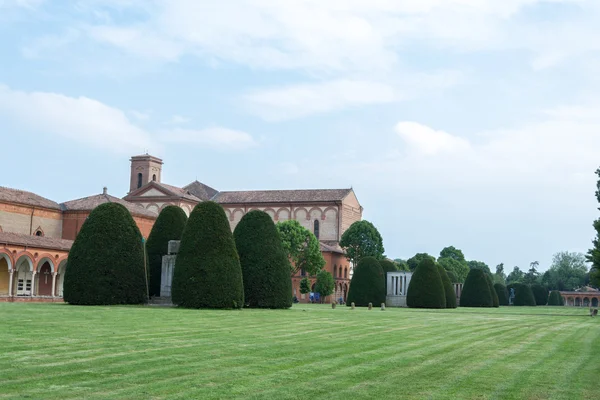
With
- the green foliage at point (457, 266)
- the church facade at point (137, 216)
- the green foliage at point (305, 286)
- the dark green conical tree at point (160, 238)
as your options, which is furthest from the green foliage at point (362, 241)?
the dark green conical tree at point (160, 238)

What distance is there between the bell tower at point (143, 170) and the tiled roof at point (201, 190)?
513 cm

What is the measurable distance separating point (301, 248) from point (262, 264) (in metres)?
41.4

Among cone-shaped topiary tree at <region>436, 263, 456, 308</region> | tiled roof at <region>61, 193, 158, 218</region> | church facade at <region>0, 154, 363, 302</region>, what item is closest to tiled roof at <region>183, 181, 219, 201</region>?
church facade at <region>0, 154, 363, 302</region>

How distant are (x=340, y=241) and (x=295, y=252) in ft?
45.9

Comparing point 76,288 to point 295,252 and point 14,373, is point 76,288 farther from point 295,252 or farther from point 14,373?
point 295,252

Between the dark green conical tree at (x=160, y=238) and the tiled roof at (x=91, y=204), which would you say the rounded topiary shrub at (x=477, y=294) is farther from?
the dark green conical tree at (x=160, y=238)

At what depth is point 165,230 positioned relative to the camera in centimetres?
3506

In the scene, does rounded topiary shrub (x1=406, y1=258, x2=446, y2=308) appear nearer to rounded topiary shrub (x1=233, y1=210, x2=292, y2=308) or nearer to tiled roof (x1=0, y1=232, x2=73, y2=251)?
rounded topiary shrub (x1=233, y1=210, x2=292, y2=308)

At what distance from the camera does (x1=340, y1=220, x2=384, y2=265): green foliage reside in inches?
3233

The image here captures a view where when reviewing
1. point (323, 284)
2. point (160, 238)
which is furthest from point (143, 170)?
point (160, 238)

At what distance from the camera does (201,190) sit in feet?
328

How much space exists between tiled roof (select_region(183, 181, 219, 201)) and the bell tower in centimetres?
513

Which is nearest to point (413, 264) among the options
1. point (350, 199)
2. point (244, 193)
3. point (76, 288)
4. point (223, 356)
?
point (350, 199)

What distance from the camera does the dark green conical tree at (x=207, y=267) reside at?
28719 millimetres
